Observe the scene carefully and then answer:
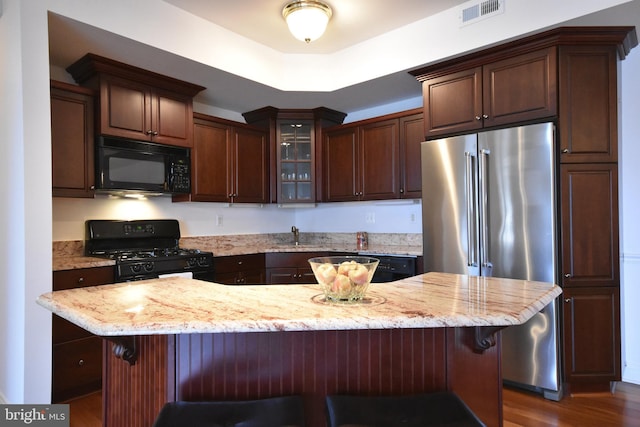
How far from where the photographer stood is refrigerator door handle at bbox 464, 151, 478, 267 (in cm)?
280

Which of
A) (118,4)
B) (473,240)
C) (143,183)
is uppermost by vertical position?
(118,4)

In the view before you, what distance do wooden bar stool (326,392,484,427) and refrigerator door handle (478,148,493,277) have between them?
1.73 m

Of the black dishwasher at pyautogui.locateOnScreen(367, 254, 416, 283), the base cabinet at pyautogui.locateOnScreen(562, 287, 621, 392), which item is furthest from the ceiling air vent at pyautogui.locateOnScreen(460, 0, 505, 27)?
the base cabinet at pyautogui.locateOnScreen(562, 287, 621, 392)

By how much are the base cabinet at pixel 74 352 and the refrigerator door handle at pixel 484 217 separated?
265 cm

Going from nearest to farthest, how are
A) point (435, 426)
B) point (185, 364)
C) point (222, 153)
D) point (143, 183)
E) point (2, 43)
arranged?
point (435, 426) → point (185, 364) → point (2, 43) → point (143, 183) → point (222, 153)

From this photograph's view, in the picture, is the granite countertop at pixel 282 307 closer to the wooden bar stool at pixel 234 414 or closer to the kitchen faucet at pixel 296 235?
the wooden bar stool at pixel 234 414

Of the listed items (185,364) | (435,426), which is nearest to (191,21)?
(185,364)

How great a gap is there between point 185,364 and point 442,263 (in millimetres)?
2200

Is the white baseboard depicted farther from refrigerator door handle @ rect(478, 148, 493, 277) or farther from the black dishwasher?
the black dishwasher

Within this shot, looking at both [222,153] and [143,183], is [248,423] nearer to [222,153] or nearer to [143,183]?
[143,183]

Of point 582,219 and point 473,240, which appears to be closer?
point 582,219

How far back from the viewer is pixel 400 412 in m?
1.12

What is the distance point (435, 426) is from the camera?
3.50 feet

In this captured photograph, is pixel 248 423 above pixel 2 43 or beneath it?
beneath
